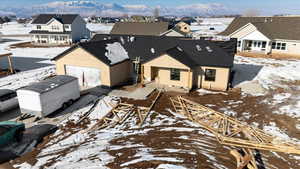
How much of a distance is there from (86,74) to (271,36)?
36131mm

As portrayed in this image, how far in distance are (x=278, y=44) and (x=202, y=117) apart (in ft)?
111

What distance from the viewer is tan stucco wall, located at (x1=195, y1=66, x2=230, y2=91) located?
22.4 meters

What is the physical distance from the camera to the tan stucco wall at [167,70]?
890 inches

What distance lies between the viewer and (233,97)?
20.9 m

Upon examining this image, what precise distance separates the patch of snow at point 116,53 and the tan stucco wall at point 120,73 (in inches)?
23.6

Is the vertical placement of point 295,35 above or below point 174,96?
above

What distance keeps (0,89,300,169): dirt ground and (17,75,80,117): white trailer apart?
115 inches

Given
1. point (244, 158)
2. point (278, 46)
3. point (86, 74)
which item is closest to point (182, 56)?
point (86, 74)

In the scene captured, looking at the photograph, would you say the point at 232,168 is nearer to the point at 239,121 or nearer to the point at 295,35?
the point at 239,121

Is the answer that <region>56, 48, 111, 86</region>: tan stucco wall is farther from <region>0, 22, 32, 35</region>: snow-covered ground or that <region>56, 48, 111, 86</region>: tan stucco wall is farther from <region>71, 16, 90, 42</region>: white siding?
<region>0, 22, 32, 35</region>: snow-covered ground

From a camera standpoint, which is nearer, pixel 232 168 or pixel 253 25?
pixel 232 168

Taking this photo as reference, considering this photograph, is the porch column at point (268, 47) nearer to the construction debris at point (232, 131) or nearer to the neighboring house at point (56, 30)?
the construction debris at point (232, 131)

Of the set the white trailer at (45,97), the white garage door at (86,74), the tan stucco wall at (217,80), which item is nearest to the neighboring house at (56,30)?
the white garage door at (86,74)

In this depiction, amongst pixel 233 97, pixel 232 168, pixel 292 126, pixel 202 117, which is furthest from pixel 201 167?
pixel 233 97
